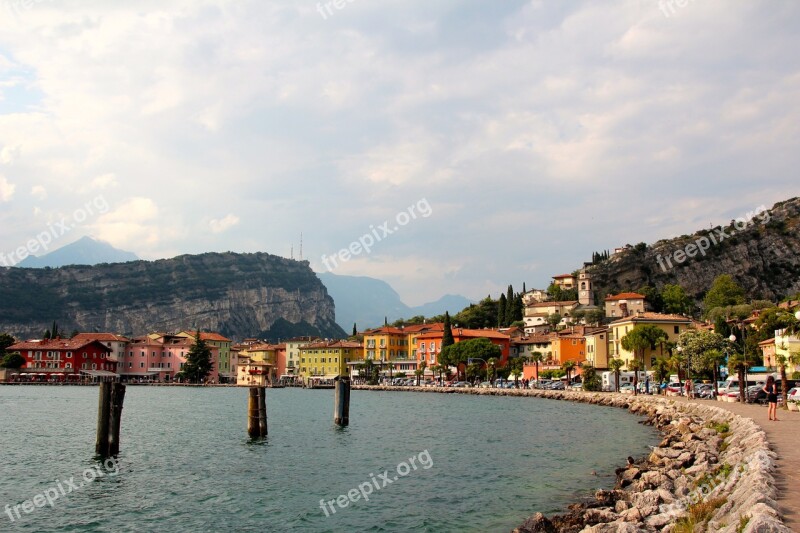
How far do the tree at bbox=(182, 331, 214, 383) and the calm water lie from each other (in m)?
95.5

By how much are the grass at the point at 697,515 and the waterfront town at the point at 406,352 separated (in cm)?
7433

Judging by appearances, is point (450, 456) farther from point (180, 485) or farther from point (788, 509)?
point (788, 509)

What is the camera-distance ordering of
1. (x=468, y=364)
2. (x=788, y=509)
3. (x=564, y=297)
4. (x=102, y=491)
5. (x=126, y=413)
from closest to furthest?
(x=788, y=509) → (x=102, y=491) → (x=126, y=413) → (x=468, y=364) → (x=564, y=297)

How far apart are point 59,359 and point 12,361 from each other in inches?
329

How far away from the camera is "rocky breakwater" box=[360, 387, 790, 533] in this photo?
43.8ft

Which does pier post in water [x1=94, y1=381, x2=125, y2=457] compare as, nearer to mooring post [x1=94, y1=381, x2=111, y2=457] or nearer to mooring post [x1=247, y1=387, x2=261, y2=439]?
mooring post [x1=94, y1=381, x2=111, y2=457]

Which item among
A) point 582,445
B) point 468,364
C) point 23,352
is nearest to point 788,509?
point 582,445

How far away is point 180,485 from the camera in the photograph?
2550cm

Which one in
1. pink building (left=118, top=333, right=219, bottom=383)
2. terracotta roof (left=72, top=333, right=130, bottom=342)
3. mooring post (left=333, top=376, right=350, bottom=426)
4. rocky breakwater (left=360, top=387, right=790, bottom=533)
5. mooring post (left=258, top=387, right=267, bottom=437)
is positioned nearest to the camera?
rocky breakwater (left=360, top=387, right=790, bottom=533)

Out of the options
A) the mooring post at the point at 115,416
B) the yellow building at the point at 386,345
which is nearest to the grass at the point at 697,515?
the mooring post at the point at 115,416

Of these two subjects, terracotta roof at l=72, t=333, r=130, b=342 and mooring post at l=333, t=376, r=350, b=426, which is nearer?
mooring post at l=333, t=376, r=350, b=426

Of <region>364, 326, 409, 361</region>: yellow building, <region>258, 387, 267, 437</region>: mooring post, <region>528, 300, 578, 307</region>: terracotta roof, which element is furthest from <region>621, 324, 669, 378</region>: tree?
<region>528, 300, 578, 307</region>: terracotta roof

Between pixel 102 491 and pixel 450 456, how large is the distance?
15367 millimetres

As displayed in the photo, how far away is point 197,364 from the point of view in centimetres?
14688
